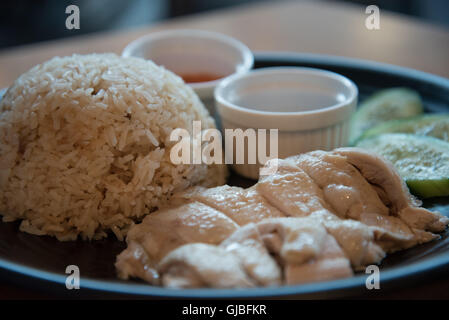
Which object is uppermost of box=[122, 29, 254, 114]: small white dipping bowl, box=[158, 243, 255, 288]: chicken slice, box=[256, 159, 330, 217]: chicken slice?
box=[122, 29, 254, 114]: small white dipping bowl

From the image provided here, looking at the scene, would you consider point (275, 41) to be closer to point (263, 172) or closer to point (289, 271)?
point (263, 172)

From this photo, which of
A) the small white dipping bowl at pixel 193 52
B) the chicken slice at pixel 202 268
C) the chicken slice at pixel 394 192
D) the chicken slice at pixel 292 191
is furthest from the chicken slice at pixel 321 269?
the small white dipping bowl at pixel 193 52

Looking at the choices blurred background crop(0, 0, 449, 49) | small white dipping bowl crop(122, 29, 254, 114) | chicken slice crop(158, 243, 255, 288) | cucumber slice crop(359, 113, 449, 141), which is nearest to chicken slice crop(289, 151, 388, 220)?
chicken slice crop(158, 243, 255, 288)

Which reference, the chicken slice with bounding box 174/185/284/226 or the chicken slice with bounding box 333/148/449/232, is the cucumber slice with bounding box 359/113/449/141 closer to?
the chicken slice with bounding box 333/148/449/232

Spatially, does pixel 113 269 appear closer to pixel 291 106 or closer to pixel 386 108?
pixel 291 106

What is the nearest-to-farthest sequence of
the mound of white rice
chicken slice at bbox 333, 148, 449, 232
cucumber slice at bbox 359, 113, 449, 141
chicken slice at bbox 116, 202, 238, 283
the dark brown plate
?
1. the dark brown plate
2. chicken slice at bbox 116, 202, 238, 283
3. chicken slice at bbox 333, 148, 449, 232
4. the mound of white rice
5. cucumber slice at bbox 359, 113, 449, 141

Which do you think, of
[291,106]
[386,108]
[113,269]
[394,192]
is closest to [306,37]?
[386,108]

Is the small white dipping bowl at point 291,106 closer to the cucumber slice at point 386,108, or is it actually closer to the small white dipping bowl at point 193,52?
the cucumber slice at point 386,108
